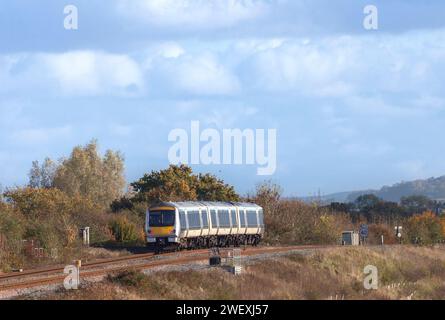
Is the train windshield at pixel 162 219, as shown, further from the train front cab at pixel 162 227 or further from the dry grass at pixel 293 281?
the dry grass at pixel 293 281

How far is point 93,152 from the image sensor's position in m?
110

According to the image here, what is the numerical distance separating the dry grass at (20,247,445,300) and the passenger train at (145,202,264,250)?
24.2ft

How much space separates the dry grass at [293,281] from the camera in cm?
2617

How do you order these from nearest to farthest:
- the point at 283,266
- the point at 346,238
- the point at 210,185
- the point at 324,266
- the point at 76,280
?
1. the point at 76,280
2. the point at 283,266
3. the point at 324,266
4. the point at 346,238
5. the point at 210,185

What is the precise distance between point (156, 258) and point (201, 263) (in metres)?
3.96

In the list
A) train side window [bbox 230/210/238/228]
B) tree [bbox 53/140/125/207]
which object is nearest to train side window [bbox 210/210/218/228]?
train side window [bbox 230/210/238/228]

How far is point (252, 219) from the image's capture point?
180 ft

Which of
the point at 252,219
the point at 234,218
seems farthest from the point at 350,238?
the point at 234,218

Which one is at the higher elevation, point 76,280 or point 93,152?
point 93,152

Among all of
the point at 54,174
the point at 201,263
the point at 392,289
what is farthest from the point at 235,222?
the point at 54,174

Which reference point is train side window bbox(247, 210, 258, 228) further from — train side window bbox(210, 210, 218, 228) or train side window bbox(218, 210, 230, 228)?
train side window bbox(210, 210, 218, 228)

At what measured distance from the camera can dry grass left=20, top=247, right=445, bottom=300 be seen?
26172 mm

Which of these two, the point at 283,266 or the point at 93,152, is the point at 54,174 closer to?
the point at 93,152
